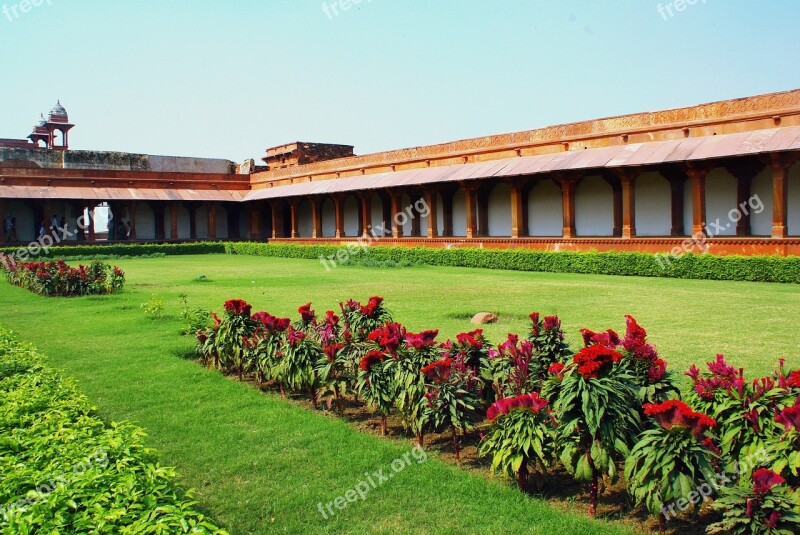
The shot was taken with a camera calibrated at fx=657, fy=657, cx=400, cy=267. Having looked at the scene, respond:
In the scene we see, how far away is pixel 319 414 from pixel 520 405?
2.03 meters

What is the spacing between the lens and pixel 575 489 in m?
3.52

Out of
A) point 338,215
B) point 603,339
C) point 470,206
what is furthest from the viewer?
point 338,215

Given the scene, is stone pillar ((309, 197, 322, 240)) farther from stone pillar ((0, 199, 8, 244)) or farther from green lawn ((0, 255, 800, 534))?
green lawn ((0, 255, 800, 534))

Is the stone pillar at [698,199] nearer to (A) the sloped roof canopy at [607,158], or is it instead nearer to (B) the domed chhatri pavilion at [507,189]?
(B) the domed chhatri pavilion at [507,189]

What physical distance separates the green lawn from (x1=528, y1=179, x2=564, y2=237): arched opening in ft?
24.2

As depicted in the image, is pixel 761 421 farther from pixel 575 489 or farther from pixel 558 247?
pixel 558 247

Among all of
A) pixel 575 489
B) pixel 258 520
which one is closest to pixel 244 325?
pixel 258 520

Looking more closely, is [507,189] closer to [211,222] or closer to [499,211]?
[499,211]

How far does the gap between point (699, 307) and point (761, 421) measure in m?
6.50

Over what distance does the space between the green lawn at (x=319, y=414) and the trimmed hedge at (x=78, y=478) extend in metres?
0.62

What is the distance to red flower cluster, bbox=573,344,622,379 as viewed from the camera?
310cm

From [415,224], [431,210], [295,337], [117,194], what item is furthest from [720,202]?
[117,194]

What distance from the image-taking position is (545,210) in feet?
72.0

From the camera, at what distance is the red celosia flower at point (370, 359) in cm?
443
